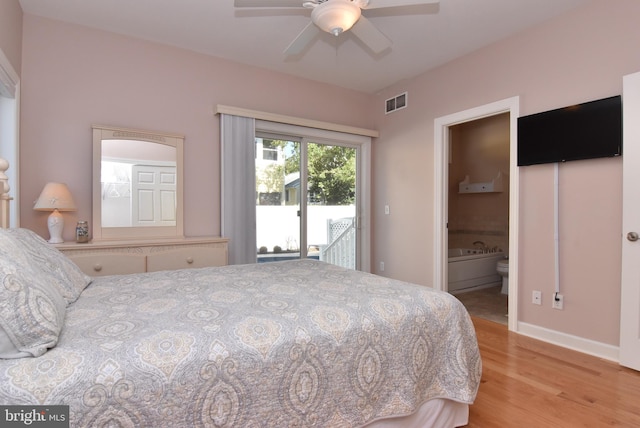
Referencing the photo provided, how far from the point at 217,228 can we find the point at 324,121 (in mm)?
1869

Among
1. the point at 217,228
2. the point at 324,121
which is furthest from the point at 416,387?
the point at 324,121

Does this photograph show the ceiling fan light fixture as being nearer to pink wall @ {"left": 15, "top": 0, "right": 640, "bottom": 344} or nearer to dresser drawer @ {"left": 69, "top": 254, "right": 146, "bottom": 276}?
pink wall @ {"left": 15, "top": 0, "right": 640, "bottom": 344}

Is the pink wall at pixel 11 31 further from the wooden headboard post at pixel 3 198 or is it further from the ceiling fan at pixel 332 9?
the ceiling fan at pixel 332 9

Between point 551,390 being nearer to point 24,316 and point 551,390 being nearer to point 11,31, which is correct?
point 24,316

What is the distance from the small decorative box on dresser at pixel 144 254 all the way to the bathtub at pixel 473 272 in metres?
2.99

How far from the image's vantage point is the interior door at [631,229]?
2229 millimetres

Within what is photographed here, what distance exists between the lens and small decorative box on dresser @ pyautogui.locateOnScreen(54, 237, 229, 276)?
2.60m

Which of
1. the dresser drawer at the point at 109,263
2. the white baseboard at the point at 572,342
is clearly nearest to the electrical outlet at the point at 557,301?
the white baseboard at the point at 572,342

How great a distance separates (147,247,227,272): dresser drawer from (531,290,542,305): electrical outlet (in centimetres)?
280

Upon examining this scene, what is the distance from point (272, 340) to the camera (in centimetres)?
111

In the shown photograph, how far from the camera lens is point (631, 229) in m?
2.26

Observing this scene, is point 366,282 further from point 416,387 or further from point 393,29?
point 393,29

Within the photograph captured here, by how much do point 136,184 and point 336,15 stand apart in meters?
2.33

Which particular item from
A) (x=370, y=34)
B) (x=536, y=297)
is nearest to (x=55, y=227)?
(x=370, y=34)
